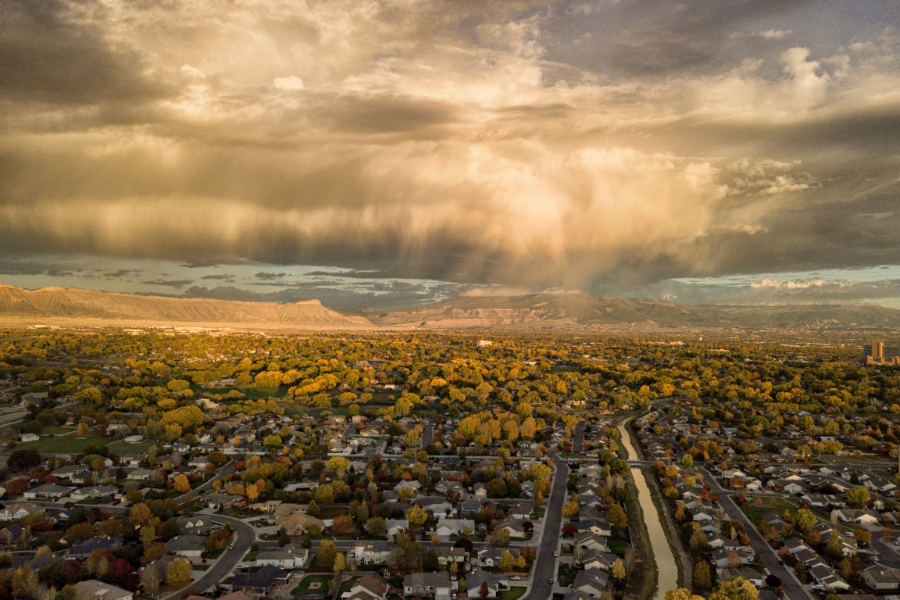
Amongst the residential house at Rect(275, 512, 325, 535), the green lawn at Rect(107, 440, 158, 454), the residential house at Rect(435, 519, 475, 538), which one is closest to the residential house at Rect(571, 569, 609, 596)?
the residential house at Rect(435, 519, 475, 538)

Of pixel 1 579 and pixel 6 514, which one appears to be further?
pixel 6 514

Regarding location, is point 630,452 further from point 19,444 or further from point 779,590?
point 19,444

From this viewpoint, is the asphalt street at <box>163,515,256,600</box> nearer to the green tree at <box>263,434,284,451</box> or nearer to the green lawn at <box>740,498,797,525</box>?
the green tree at <box>263,434,284,451</box>

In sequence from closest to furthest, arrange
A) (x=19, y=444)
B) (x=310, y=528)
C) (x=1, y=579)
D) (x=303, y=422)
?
(x=1, y=579)
(x=310, y=528)
(x=19, y=444)
(x=303, y=422)

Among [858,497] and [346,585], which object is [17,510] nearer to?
[346,585]

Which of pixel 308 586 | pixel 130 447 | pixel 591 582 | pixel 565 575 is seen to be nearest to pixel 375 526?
pixel 308 586

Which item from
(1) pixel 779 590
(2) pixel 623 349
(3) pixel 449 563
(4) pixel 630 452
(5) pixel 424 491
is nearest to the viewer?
(1) pixel 779 590

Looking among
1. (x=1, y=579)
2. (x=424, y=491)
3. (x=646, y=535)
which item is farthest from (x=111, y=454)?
(x=646, y=535)

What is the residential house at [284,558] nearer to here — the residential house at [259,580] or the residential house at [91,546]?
the residential house at [259,580]
